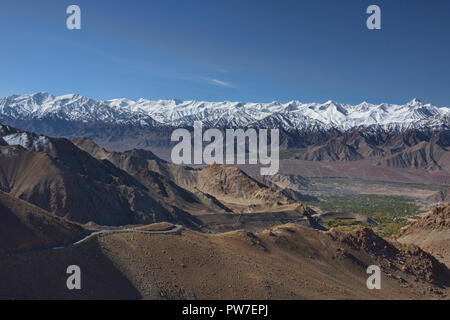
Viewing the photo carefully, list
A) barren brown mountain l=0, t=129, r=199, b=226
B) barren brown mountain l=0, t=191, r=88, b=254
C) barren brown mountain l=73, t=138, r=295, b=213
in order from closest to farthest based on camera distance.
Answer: barren brown mountain l=0, t=191, r=88, b=254, barren brown mountain l=0, t=129, r=199, b=226, barren brown mountain l=73, t=138, r=295, b=213

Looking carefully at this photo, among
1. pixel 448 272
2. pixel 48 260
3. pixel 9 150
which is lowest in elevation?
pixel 448 272

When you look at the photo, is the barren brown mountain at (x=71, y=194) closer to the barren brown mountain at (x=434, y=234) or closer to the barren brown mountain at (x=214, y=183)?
the barren brown mountain at (x=214, y=183)

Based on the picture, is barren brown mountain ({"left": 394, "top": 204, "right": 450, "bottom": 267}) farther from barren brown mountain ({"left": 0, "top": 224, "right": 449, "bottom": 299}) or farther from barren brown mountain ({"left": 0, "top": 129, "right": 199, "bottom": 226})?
barren brown mountain ({"left": 0, "top": 129, "right": 199, "bottom": 226})

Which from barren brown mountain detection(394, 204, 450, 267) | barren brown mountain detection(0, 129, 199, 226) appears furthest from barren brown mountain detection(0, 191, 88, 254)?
barren brown mountain detection(394, 204, 450, 267)

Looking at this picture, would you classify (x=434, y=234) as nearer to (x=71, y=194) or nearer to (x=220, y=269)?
(x=220, y=269)

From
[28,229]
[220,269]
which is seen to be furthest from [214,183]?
[28,229]

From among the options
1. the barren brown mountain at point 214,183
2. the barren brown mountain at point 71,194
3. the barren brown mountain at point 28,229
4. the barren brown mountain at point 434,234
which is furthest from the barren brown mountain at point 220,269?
the barren brown mountain at point 214,183

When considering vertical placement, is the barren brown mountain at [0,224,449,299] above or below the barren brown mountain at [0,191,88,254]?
below

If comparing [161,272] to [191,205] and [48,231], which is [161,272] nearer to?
[48,231]

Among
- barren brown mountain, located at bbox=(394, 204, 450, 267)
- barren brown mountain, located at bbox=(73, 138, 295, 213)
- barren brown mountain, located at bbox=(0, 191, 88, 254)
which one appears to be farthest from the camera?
barren brown mountain, located at bbox=(73, 138, 295, 213)

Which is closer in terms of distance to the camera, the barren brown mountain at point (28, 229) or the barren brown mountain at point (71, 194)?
the barren brown mountain at point (28, 229)
